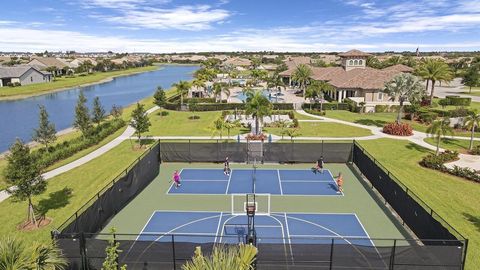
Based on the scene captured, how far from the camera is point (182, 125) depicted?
47062mm

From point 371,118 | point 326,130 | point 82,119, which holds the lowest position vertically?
point 326,130

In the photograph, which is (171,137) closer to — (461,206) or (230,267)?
(461,206)

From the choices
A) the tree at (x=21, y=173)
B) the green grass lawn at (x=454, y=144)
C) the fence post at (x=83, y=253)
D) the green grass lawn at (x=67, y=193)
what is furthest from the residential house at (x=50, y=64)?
the fence post at (x=83, y=253)

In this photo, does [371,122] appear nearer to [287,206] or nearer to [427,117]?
[427,117]

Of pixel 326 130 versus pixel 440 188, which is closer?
pixel 440 188

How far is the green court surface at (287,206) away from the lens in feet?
64.9

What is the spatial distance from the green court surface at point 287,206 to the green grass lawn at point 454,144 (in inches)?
575

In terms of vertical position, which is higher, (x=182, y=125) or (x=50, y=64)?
(x=50, y=64)

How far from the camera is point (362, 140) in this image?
38688 millimetres

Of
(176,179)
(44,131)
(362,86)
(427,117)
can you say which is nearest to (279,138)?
(176,179)

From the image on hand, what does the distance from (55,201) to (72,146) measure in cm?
1246

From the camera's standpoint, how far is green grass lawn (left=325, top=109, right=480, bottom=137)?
4562cm

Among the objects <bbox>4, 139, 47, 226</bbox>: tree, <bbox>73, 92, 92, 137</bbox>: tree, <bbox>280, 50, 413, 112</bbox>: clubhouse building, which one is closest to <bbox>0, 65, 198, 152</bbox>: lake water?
<bbox>73, 92, 92, 137</bbox>: tree

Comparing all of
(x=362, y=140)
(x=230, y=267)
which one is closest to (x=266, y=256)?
(x=230, y=267)
